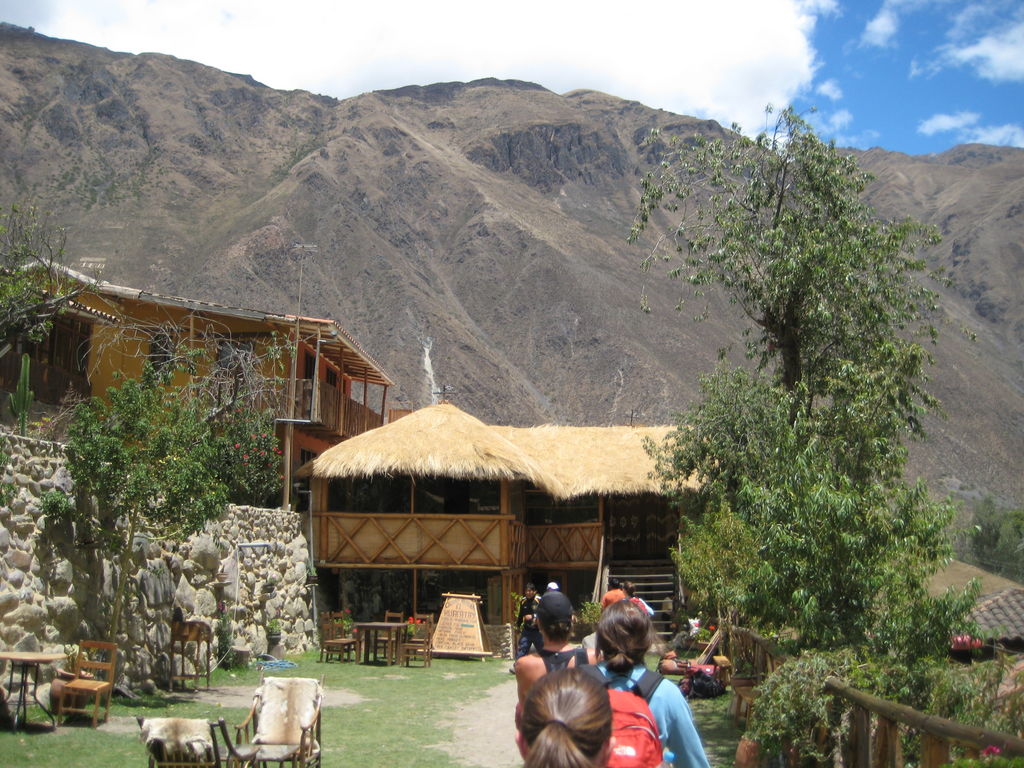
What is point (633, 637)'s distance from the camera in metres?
3.47

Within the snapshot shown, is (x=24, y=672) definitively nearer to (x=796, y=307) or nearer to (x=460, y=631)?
(x=460, y=631)

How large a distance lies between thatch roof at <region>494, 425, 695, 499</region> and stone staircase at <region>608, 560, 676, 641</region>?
1914 millimetres

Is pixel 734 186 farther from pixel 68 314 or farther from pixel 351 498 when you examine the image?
pixel 68 314

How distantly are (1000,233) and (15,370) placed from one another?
98544 millimetres

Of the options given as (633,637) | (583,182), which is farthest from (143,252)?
(633,637)

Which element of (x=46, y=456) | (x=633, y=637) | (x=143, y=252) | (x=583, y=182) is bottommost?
(x=633, y=637)

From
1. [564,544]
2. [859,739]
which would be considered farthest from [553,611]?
[564,544]

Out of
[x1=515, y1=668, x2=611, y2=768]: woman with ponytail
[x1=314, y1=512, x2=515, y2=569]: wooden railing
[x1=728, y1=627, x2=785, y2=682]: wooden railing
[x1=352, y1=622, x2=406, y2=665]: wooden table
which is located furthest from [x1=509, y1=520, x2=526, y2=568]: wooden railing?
[x1=515, y1=668, x2=611, y2=768]: woman with ponytail

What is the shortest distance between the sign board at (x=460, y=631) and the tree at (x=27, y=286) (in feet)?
26.1

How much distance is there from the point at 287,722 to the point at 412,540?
482 inches

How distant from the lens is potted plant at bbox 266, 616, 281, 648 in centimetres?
1540

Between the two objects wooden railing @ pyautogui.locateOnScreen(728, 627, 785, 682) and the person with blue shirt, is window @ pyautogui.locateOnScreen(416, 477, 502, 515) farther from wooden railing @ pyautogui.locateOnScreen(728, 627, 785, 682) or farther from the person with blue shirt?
the person with blue shirt

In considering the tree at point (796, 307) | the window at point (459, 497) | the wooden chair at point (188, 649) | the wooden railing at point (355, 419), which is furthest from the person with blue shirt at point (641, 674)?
the wooden railing at point (355, 419)

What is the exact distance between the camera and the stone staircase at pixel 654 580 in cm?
2048
